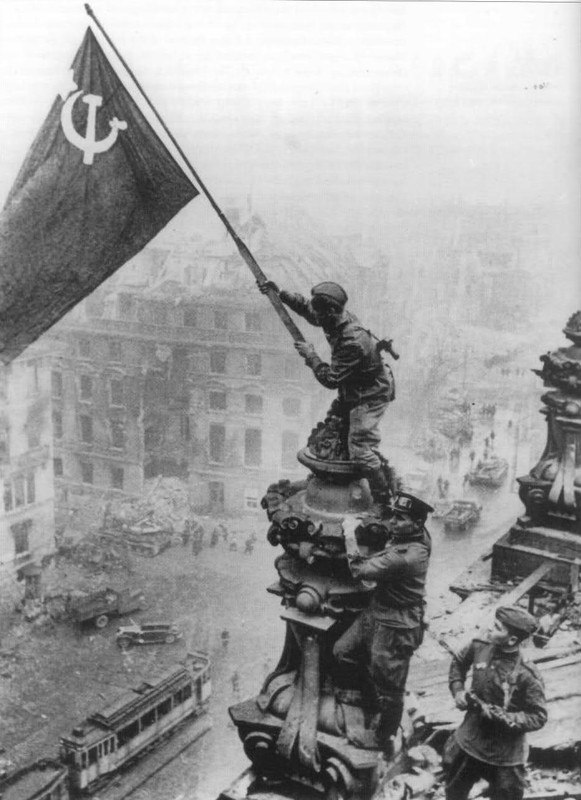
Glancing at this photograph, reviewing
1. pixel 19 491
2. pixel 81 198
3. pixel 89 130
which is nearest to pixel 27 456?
pixel 19 491

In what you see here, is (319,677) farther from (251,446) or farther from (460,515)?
(460,515)

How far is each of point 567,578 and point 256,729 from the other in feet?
12.7

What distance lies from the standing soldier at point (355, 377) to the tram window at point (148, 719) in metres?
19.3

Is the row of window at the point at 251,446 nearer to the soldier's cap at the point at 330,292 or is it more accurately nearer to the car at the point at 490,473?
the car at the point at 490,473

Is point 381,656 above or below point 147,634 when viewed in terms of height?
above

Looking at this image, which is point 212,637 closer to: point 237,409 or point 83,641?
point 83,641

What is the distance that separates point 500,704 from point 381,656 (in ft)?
2.56

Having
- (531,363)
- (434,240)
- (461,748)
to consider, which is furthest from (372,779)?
(531,363)

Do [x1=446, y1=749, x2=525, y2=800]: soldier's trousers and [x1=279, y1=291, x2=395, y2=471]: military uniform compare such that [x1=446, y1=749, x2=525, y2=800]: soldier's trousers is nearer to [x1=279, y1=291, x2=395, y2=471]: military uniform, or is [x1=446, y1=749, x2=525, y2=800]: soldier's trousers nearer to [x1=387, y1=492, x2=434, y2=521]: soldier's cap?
[x1=387, y1=492, x2=434, y2=521]: soldier's cap

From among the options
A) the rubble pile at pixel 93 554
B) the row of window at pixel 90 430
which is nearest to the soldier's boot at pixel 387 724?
the row of window at pixel 90 430

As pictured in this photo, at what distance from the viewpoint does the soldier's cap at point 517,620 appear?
4.91 metres

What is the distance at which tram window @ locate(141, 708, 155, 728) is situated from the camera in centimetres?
2231

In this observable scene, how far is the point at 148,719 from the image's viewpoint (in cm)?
2270

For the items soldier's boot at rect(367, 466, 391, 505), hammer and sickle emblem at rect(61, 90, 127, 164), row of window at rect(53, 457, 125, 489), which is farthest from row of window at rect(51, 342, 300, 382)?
soldier's boot at rect(367, 466, 391, 505)
